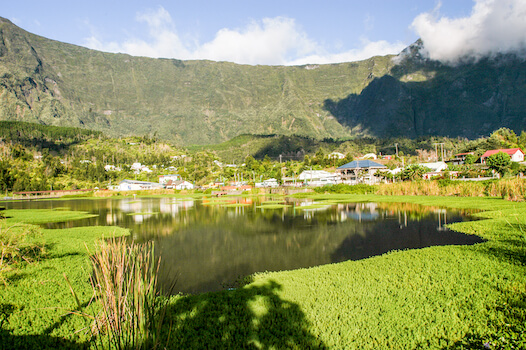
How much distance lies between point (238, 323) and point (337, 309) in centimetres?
201

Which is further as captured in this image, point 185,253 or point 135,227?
point 135,227

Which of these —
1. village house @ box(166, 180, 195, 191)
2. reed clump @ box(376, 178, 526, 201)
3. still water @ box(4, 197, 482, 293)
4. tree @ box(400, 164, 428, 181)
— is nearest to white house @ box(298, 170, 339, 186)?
tree @ box(400, 164, 428, 181)

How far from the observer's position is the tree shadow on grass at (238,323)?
528 cm

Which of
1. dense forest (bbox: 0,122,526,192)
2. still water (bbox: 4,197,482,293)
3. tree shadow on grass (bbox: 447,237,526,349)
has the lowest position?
still water (bbox: 4,197,482,293)

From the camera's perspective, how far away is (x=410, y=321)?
5750 millimetres

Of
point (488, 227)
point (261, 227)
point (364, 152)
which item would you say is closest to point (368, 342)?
point (488, 227)

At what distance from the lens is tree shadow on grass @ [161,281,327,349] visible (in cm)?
528

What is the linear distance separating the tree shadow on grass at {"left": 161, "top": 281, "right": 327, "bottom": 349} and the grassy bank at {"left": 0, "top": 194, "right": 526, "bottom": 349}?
0.02 metres

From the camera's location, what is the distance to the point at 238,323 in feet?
19.7

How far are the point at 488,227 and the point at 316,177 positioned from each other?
256 feet

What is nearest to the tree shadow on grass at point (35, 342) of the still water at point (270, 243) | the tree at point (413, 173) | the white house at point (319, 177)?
the still water at point (270, 243)

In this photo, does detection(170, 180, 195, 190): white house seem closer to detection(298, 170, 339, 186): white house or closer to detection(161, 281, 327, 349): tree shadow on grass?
detection(298, 170, 339, 186): white house

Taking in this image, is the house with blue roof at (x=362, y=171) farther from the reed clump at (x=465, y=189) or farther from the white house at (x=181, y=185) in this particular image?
the white house at (x=181, y=185)

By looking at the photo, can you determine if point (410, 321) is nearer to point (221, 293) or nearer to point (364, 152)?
point (221, 293)
